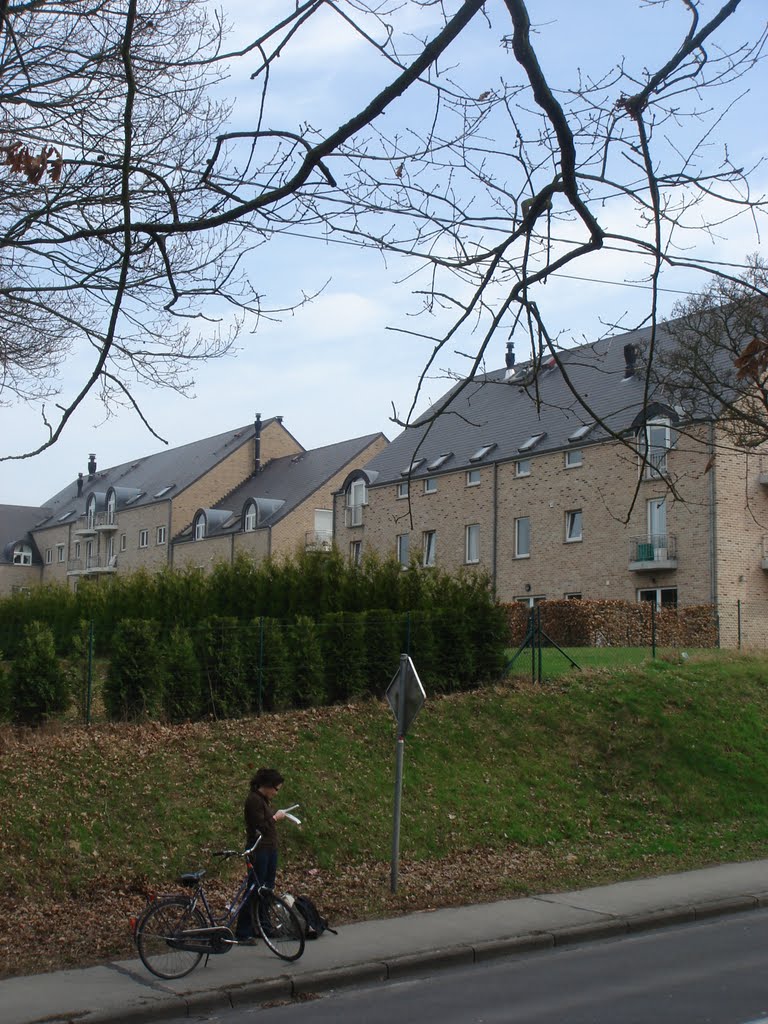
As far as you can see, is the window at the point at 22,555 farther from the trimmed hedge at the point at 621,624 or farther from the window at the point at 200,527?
the trimmed hedge at the point at 621,624

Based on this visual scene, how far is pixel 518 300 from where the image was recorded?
4738mm

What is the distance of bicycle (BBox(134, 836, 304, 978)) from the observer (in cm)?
970

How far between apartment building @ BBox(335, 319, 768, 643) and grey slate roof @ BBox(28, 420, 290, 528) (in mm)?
17628

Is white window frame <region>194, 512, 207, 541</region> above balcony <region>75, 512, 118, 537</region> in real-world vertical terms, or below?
below

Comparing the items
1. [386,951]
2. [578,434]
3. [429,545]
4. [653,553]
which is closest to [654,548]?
[653,553]

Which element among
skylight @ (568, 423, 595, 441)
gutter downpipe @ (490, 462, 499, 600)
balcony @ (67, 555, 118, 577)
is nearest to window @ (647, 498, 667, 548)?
skylight @ (568, 423, 595, 441)

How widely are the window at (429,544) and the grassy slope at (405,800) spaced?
23.0 m

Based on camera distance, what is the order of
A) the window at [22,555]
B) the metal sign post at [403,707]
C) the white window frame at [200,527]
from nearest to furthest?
the metal sign post at [403,707] → the white window frame at [200,527] → the window at [22,555]

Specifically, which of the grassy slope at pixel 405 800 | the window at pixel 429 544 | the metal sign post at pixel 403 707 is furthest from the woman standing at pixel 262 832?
the window at pixel 429 544

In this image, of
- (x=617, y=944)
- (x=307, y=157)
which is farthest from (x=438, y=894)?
(x=307, y=157)

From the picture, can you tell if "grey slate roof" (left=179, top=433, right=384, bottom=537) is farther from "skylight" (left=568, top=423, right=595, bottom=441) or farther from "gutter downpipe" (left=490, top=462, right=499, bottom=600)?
"skylight" (left=568, top=423, right=595, bottom=441)

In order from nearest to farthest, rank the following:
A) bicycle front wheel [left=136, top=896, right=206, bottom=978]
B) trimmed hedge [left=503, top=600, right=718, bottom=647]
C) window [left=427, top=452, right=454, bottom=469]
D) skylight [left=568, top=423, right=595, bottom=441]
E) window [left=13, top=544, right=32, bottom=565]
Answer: bicycle front wheel [left=136, top=896, right=206, bottom=978] → trimmed hedge [left=503, top=600, right=718, bottom=647] → skylight [left=568, top=423, right=595, bottom=441] → window [left=427, top=452, right=454, bottom=469] → window [left=13, top=544, right=32, bottom=565]

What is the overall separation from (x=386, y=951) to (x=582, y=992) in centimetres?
220

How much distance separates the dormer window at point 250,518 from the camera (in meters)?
58.5
